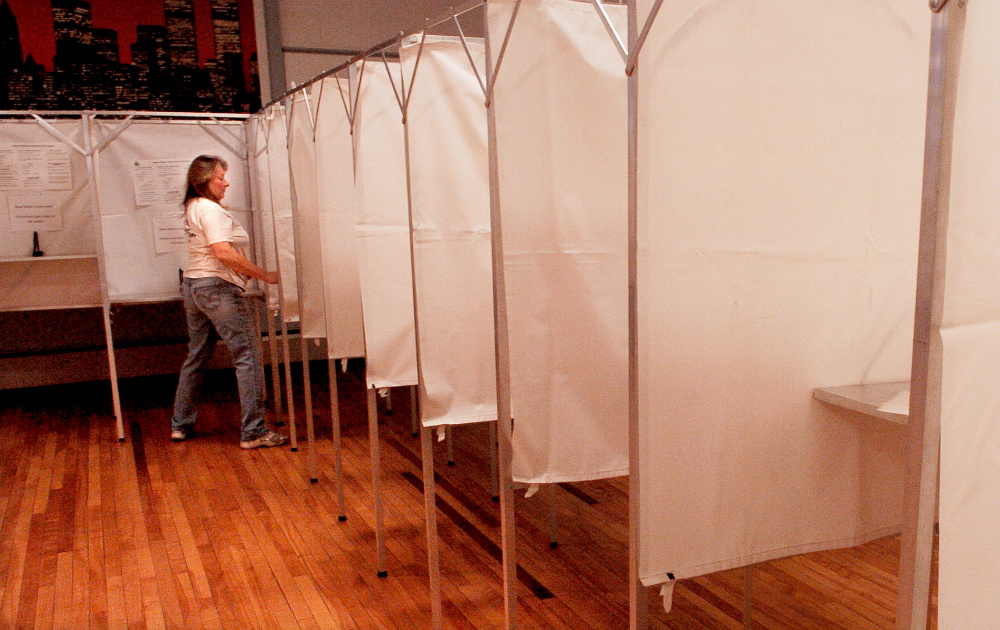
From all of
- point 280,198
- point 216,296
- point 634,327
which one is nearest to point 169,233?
point 216,296

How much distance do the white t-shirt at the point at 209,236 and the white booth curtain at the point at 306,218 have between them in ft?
2.23

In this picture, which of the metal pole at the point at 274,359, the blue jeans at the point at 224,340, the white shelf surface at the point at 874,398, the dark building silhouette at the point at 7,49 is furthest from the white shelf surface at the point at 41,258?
the white shelf surface at the point at 874,398

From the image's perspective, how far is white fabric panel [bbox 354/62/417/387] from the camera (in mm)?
2391

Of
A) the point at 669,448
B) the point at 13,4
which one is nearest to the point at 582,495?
the point at 669,448

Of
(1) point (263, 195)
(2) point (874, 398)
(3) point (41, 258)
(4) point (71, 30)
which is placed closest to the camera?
(2) point (874, 398)

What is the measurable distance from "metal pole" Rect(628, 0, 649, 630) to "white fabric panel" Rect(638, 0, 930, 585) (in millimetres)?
15

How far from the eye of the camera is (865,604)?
227cm

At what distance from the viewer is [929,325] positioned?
909 millimetres

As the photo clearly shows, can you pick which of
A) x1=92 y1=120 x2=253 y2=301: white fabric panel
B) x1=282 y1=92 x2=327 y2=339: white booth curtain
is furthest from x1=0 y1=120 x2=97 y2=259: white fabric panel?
x1=282 y1=92 x2=327 y2=339: white booth curtain

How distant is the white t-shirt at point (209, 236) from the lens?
3.69 metres

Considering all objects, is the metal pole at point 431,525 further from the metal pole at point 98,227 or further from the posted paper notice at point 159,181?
the posted paper notice at point 159,181

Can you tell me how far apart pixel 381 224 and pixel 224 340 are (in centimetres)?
186

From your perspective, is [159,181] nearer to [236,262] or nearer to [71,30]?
[236,262]

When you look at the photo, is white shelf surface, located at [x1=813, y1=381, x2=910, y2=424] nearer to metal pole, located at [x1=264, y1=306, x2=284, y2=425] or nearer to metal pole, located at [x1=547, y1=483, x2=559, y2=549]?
metal pole, located at [x1=547, y1=483, x2=559, y2=549]
